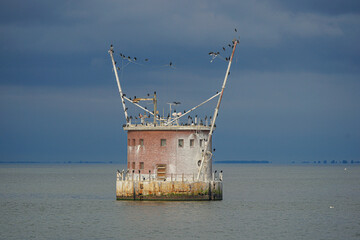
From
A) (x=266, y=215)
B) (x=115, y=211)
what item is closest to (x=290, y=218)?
(x=266, y=215)

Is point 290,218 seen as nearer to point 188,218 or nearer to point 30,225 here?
point 188,218

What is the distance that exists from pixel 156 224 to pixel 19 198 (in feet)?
144

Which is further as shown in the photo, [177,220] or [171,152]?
[171,152]

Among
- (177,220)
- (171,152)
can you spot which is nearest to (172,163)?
(171,152)

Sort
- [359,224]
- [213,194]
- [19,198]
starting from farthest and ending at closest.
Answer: [19,198] → [213,194] → [359,224]

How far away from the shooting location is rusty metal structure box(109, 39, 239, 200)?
73312 millimetres

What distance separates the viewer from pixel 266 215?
253 feet

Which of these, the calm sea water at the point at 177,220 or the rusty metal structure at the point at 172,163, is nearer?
the calm sea water at the point at 177,220

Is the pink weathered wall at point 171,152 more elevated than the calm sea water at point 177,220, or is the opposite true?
the pink weathered wall at point 171,152

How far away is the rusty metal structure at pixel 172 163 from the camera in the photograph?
2886 inches

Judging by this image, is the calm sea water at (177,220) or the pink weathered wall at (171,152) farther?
the pink weathered wall at (171,152)

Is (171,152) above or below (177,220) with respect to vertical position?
above

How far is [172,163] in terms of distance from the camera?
7400 cm

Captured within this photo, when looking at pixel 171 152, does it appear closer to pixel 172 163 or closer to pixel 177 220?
pixel 172 163
